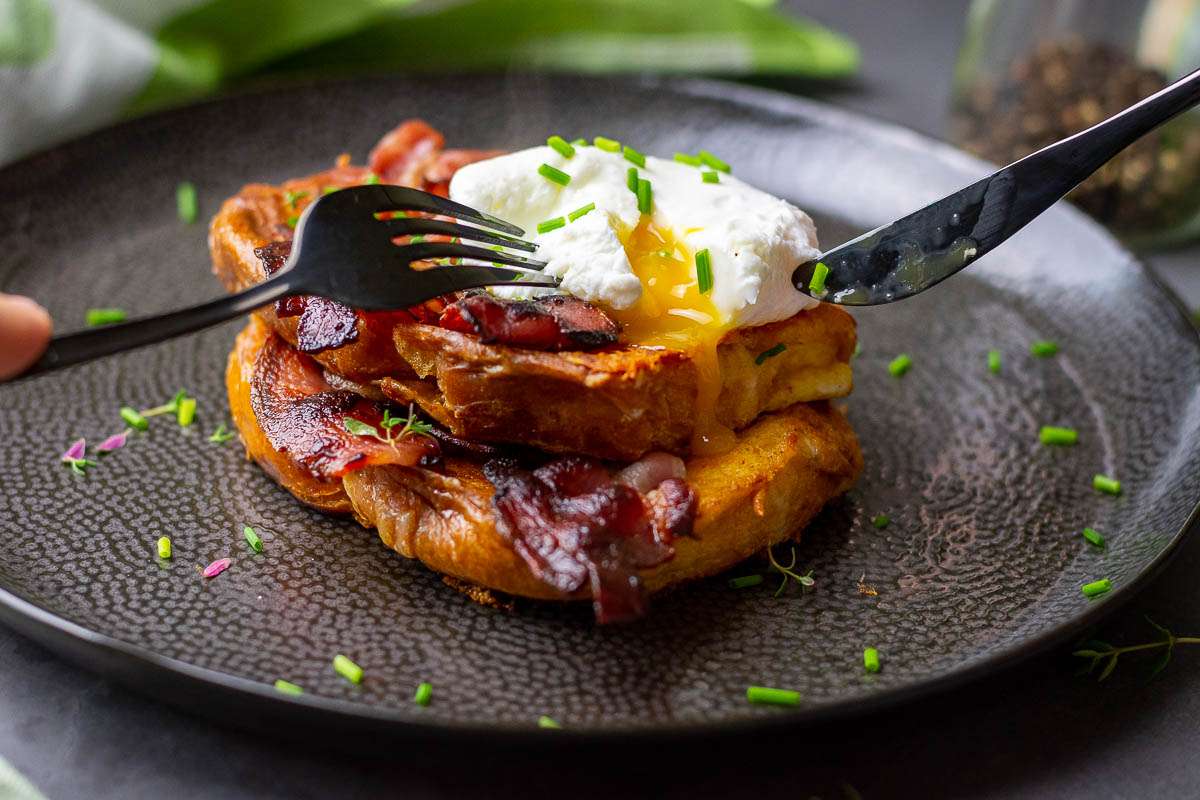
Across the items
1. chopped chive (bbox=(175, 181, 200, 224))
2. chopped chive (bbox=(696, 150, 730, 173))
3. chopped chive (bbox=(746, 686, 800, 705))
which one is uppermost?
chopped chive (bbox=(696, 150, 730, 173))

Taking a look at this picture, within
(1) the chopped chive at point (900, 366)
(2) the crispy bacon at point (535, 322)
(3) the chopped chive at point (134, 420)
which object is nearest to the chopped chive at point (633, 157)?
(2) the crispy bacon at point (535, 322)

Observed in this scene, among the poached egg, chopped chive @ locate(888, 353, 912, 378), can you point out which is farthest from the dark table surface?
chopped chive @ locate(888, 353, 912, 378)

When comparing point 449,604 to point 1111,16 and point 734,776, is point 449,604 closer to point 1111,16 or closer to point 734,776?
point 734,776

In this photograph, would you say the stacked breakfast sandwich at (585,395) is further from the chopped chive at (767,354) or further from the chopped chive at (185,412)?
the chopped chive at (185,412)

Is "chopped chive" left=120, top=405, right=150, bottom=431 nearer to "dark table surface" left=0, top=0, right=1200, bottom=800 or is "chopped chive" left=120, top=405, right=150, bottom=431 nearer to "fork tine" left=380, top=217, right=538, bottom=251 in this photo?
"dark table surface" left=0, top=0, right=1200, bottom=800

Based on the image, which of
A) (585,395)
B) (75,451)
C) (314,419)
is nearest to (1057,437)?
(585,395)

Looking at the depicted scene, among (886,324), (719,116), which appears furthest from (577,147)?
(719,116)

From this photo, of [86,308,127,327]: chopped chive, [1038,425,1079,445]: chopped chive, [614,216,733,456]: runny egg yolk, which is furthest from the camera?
[86,308,127,327]: chopped chive

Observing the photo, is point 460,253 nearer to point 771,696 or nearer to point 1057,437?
point 771,696
